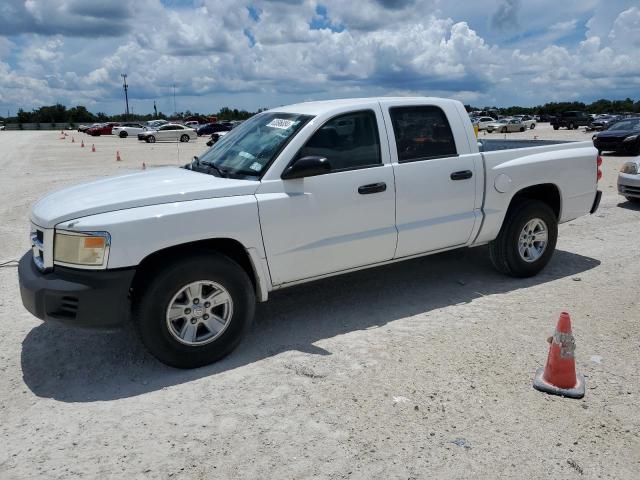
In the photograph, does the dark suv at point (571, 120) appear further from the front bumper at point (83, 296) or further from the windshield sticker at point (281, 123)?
the front bumper at point (83, 296)

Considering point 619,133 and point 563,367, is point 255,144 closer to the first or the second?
point 563,367

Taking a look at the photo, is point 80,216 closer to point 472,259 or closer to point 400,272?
point 400,272

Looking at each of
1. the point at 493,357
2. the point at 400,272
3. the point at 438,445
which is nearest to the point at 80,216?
the point at 438,445

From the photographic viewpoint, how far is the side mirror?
415 cm

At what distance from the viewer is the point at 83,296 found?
3586 millimetres

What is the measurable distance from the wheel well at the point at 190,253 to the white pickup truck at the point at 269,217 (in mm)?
11

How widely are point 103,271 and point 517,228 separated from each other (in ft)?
13.3

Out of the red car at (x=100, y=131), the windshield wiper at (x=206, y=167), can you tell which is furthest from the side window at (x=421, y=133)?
the red car at (x=100, y=131)

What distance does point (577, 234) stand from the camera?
7.93m

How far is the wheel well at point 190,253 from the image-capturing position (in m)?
3.84

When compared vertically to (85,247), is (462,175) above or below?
above

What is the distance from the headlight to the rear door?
2.45 m

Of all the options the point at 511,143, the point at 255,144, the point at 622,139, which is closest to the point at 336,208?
the point at 255,144

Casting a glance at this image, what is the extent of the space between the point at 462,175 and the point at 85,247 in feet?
11.0
